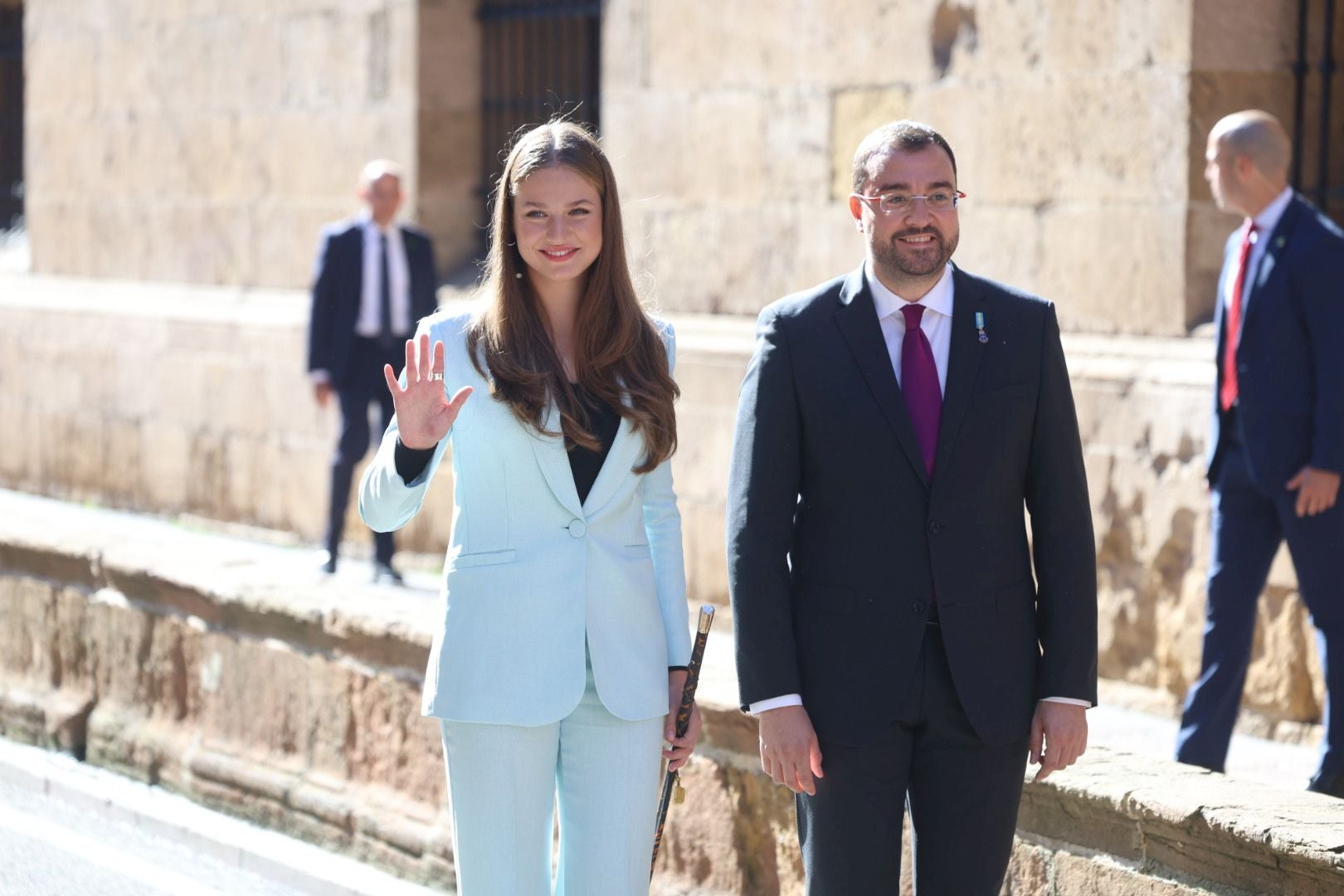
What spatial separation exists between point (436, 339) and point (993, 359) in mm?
1023

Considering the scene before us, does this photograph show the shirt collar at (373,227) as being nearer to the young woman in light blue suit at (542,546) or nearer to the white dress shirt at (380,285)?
the white dress shirt at (380,285)

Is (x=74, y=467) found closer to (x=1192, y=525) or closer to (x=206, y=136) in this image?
(x=206, y=136)

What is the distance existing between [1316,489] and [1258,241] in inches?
31.1

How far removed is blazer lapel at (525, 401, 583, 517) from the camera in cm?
371

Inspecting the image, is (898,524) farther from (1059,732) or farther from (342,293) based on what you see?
(342,293)

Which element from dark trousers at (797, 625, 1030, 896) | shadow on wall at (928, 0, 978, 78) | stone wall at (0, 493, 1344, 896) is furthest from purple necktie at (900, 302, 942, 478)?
shadow on wall at (928, 0, 978, 78)

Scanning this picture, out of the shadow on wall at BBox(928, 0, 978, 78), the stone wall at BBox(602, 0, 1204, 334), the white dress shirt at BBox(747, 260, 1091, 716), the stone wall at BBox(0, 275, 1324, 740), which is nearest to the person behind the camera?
the white dress shirt at BBox(747, 260, 1091, 716)

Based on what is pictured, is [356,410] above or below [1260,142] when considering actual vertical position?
below

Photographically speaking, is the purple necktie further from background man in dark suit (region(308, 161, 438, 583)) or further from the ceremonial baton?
background man in dark suit (region(308, 161, 438, 583))

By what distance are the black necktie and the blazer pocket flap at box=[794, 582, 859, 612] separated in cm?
627

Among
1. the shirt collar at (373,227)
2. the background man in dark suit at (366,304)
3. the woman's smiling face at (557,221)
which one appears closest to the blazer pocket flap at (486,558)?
the woman's smiling face at (557,221)

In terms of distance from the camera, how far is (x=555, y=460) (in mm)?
3713

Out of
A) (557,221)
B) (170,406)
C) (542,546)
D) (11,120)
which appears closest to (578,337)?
(557,221)

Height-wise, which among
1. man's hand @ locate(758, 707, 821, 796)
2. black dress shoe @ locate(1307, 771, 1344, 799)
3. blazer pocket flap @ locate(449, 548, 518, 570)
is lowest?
black dress shoe @ locate(1307, 771, 1344, 799)
